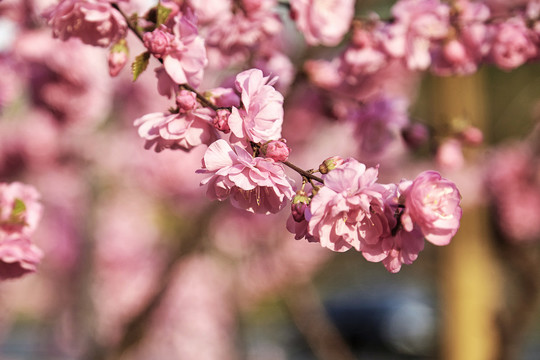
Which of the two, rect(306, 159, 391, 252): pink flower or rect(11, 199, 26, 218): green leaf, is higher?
rect(306, 159, 391, 252): pink flower

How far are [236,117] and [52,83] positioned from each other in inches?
63.4

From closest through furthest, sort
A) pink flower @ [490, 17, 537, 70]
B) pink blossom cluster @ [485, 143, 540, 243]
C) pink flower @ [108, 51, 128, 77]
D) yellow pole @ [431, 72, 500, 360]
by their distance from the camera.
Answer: pink flower @ [108, 51, 128, 77], pink flower @ [490, 17, 537, 70], yellow pole @ [431, 72, 500, 360], pink blossom cluster @ [485, 143, 540, 243]

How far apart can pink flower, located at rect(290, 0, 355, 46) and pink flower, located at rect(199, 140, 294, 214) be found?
0.58 metres

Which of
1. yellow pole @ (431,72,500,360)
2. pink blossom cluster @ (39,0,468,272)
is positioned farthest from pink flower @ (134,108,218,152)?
yellow pole @ (431,72,500,360)

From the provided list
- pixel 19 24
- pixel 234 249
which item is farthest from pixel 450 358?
pixel 19 24

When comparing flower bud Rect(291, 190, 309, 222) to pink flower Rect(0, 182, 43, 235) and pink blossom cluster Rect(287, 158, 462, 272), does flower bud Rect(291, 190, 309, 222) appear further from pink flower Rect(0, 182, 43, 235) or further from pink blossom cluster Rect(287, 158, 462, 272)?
pink flower Rect(0, 182, 43, 235)

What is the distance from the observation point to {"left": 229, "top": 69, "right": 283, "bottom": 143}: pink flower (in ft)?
2.58

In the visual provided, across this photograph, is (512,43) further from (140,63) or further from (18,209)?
(18,209)

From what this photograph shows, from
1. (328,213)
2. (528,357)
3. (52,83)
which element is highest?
(328,213)

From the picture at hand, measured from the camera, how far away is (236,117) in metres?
0.81

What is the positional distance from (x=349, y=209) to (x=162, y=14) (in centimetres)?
46

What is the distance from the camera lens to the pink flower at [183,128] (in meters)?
0.87

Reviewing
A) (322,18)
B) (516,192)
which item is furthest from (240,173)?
(516,192)

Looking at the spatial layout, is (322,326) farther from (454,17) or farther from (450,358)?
(454,17)
